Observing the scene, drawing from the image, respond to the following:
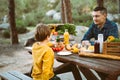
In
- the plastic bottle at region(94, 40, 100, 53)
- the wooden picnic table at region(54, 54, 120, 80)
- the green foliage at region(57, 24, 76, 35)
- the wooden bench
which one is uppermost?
the green foliage at region(57, 24, 76, 35)

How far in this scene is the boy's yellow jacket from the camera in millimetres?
3531

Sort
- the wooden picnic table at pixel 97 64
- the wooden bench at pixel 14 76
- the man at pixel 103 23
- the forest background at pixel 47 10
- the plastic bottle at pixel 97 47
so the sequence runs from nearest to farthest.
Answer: the wooden picnic table at pixel 97 64 < the plastic bottle at pixel 97 47 < the wooden bench at pixel 14 76 < the man at pixel 103 23 < the forest background at pixel 47 10

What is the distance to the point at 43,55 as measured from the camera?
3598 millimetres

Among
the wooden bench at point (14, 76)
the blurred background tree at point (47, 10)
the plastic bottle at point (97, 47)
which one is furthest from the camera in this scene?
the blurred background tree at point (47, 10)

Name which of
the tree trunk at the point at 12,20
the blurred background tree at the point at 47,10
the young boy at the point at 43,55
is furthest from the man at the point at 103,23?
the blurred background tree at the point at 47,10

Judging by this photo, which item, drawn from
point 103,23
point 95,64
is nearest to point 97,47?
point 95,64

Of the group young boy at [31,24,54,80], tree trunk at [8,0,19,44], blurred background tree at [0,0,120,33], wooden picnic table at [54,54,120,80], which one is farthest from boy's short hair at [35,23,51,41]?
blurred background tree at [0,0,120,33]

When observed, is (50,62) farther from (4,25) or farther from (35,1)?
(35,1)

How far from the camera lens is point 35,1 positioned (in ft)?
90.3

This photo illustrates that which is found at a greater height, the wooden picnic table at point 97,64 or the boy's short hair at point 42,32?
the boy's short hair at point 42,32

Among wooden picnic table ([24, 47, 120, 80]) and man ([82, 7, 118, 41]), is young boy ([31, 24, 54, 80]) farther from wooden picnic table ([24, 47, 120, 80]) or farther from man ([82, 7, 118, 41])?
man ([82, 7, 118, 41])

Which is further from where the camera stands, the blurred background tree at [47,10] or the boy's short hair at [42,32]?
the blurred background tree at [47,10]

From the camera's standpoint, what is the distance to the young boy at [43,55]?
11.6ft

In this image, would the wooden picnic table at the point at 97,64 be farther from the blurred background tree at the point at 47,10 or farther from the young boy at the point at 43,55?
the blurred background tree at the point at 47,10
